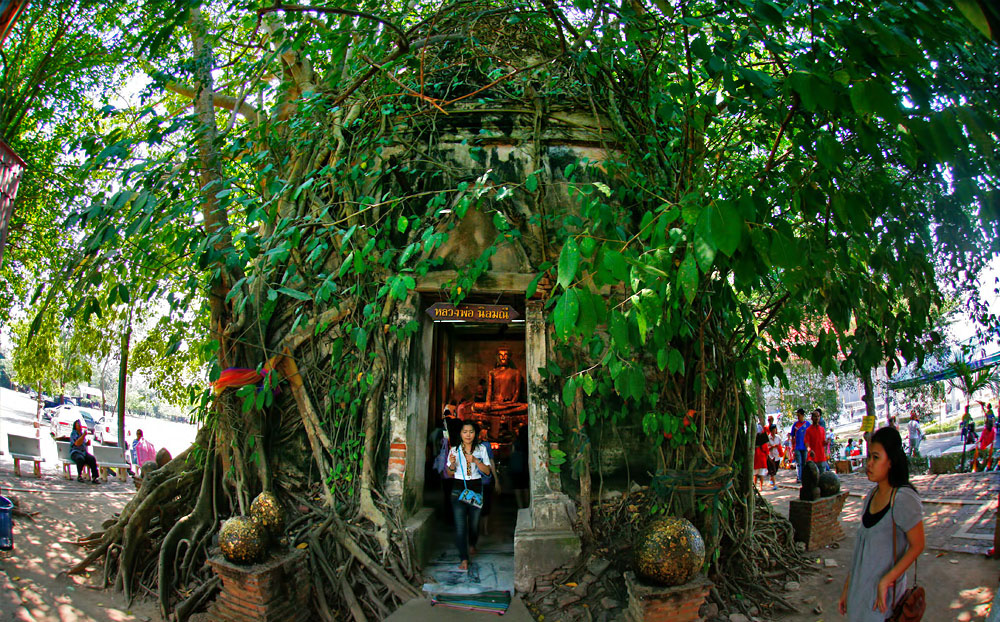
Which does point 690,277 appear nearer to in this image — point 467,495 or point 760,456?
point 467,495

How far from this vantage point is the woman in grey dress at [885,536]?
265cm

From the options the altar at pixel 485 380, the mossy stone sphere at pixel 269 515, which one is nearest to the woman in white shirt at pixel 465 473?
the mossy stone sphere at pixel 269 515

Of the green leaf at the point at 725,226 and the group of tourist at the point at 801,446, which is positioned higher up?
the green leaf at the point at 725,226

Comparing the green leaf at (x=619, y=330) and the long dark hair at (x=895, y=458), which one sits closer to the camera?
the green leaf at (x=619, y=330)

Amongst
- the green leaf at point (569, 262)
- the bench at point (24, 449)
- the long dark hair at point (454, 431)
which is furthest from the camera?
the bench at point (24, 449)

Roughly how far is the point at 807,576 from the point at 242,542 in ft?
16.6

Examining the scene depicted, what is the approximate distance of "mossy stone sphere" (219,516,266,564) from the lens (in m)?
4.25

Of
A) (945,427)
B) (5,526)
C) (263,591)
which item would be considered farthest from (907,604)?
(945,427)

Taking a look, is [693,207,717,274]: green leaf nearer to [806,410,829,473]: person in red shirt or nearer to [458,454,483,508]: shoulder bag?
[458,454,483,508]: shoulder bag

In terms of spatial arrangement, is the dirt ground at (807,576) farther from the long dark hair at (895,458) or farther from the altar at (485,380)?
the altar at (485,380)

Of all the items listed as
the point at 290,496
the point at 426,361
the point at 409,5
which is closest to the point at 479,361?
the point at 426,361

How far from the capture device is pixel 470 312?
5410 millimetres

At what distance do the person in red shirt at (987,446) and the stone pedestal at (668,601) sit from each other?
9.45m

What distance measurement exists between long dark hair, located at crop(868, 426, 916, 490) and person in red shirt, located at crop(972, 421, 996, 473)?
9.93m
